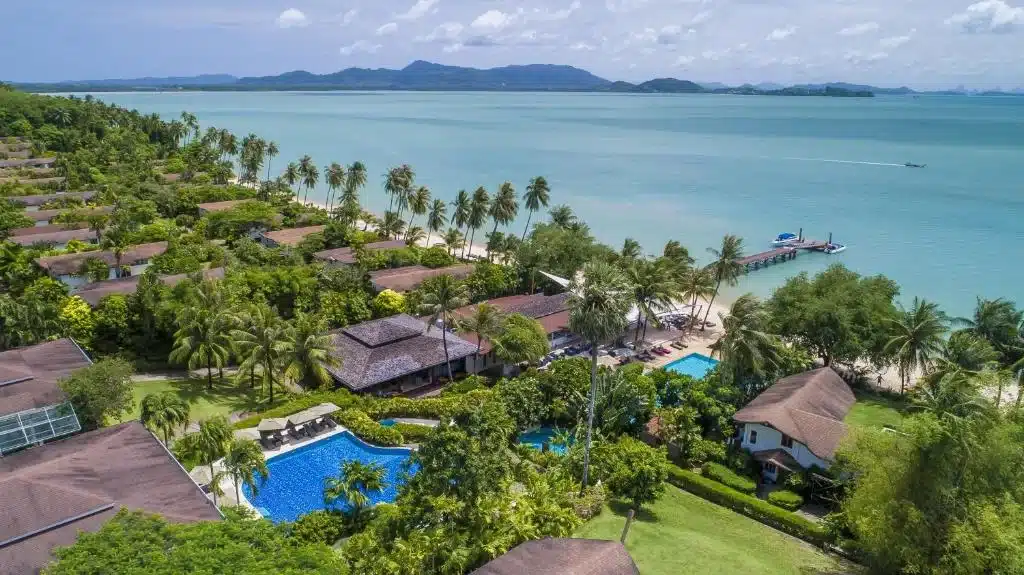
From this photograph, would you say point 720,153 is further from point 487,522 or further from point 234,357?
point 487,522

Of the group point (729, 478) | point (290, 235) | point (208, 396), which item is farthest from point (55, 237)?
point (729, 478)

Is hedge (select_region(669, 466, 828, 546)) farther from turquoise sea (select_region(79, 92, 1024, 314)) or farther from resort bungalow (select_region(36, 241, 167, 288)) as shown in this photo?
resort bungalow (select_region(36, 241, 167, 288))

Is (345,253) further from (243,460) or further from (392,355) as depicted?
(243,460)

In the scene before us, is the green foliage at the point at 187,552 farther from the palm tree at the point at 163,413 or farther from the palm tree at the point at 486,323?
the palm tree at the point at 486,323

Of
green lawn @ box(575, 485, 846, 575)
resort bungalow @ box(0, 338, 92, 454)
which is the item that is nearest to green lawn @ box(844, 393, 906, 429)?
green lawn @ box(575, 485, 846, 575)

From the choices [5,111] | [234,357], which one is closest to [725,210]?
[234,357]

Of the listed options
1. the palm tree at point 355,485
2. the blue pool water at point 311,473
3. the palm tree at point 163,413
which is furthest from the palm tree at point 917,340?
the palm tree at point 163,413
